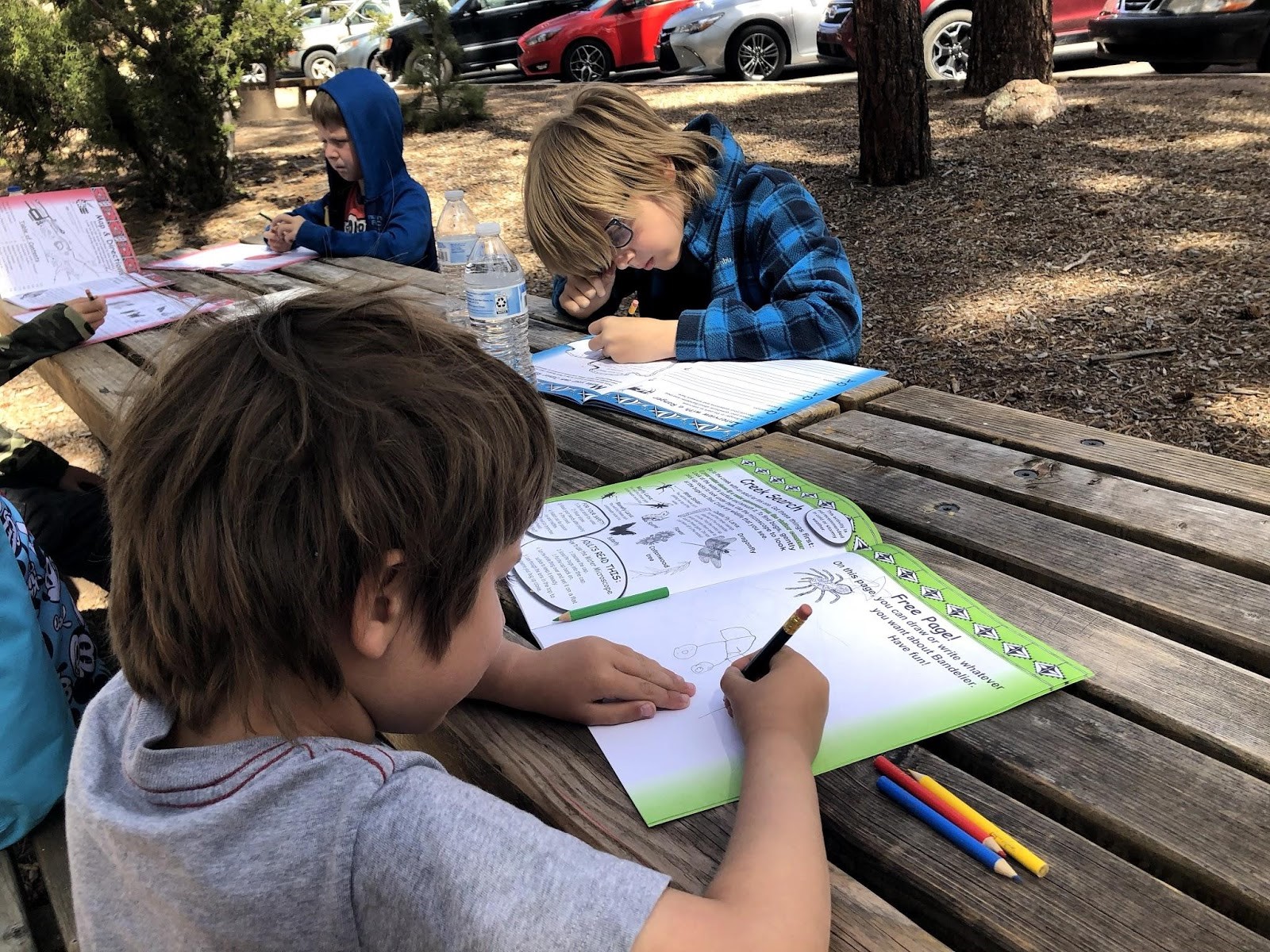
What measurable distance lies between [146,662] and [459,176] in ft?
23.8

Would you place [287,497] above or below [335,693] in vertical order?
above

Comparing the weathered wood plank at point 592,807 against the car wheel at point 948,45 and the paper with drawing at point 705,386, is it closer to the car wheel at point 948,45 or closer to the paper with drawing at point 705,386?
the paper with drawing at point 705,386

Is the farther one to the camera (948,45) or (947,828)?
(948,45)

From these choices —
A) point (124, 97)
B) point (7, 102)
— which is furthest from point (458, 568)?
point (7, 102)

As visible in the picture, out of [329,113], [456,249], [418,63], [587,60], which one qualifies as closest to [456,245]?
[456,249]

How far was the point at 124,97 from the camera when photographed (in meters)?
6.46

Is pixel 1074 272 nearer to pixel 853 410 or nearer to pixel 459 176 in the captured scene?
pixel 853 410

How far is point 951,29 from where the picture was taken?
8141 mm

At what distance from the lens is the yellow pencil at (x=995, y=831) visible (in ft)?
2.58

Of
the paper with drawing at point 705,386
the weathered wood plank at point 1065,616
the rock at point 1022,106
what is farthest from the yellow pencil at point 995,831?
the rock at point 1022,106

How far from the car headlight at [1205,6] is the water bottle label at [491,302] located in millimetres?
7203

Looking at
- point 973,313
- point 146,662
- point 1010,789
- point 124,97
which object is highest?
point 124,97

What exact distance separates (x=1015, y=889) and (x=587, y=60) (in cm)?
1180

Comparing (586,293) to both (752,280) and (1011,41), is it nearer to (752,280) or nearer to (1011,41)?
(752,280)
